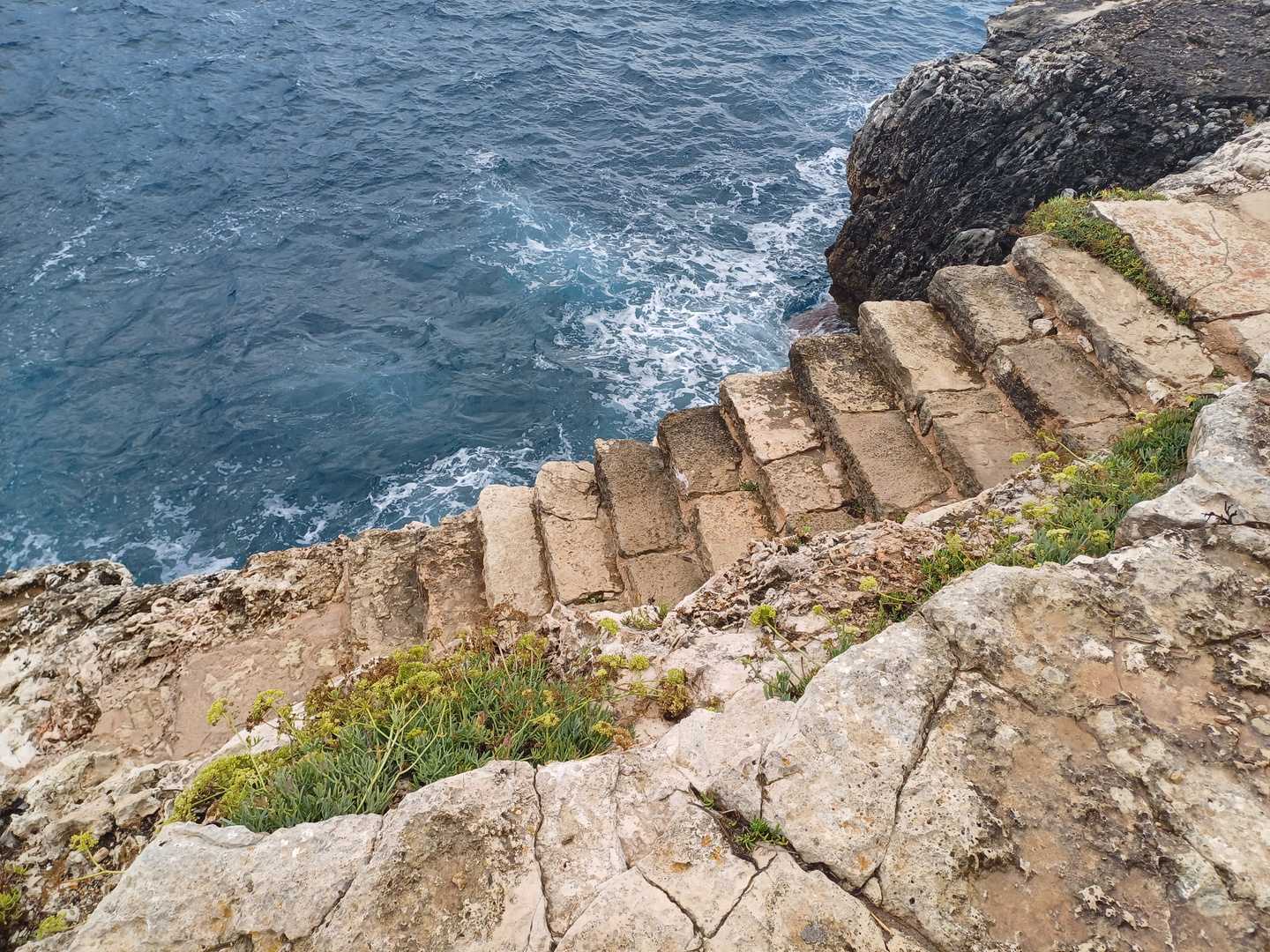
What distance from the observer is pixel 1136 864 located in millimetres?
2264

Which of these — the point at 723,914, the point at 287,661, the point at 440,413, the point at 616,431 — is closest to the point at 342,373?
the point at 440,413

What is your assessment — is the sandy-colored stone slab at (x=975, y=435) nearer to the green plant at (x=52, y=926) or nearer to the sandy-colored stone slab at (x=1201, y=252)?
the sandy-colored stone slab at (x=1201, y=252)

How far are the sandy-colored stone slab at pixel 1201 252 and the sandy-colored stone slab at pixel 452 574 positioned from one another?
607cm

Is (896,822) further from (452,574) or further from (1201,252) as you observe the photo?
(1201,252)

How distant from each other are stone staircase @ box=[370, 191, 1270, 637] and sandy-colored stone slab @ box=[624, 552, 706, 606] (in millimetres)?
14

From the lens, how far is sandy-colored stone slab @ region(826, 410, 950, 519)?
5.48 meters

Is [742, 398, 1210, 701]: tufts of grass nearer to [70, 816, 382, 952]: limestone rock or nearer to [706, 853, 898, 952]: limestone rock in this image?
[706, 853, 898, 952]: limestone rock

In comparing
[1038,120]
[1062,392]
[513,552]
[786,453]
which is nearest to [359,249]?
[513,552]

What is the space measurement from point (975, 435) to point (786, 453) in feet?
4.78

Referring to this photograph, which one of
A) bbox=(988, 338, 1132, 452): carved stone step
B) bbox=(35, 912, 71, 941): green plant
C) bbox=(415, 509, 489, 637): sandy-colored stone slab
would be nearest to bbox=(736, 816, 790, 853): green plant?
bbox=(35, 912, 71, 941): green plant

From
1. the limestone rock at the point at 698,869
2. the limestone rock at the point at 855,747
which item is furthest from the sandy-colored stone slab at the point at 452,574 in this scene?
the limestone rock at the point at 855,747

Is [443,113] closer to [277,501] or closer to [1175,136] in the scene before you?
[277,501]

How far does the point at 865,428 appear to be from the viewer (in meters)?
6.05

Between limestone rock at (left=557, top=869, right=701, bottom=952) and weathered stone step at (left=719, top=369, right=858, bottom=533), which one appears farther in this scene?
weathered stone step at (left=719, top=369, right=858, bottom=533)
